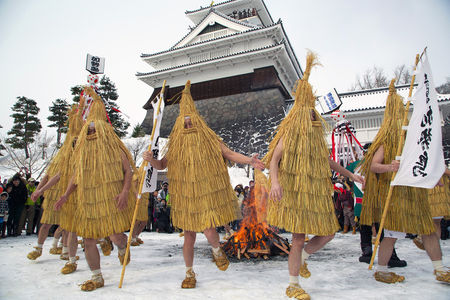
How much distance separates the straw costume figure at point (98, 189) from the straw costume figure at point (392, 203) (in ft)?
8.43

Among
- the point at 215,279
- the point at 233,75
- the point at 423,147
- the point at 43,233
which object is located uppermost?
the point at 233,75

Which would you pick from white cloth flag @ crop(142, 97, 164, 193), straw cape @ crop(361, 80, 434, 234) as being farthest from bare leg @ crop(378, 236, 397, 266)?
white cloth flag @ crop(142, 97, 164, 193)

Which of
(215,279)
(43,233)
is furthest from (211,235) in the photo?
(43,233)

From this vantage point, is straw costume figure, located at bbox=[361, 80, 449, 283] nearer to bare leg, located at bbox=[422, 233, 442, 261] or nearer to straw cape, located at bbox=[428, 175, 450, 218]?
bare leg, located at bbox=[422, 233, 442, 261]

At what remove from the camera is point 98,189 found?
2.81m

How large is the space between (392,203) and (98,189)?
2943 mm

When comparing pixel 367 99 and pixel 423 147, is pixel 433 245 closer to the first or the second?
pixel 423 147

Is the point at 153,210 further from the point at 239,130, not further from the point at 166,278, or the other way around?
the point at 239,130

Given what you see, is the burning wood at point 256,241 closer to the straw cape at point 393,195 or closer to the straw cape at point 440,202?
the straw cape at point 393,195

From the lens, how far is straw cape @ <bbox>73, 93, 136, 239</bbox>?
2.73 meters

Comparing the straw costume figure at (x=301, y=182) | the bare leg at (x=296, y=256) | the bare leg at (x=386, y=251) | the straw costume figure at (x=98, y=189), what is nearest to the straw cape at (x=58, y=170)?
the straw costume figure at (x=98, y=189)

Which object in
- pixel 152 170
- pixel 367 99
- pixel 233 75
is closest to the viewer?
pixel 152 170

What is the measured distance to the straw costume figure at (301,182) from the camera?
7.77 feet

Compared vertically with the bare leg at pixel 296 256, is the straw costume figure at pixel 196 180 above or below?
above
